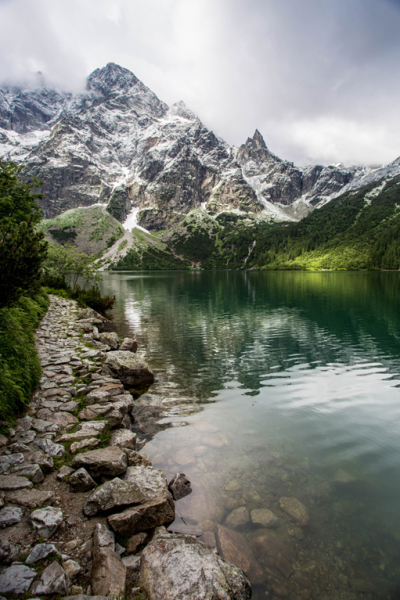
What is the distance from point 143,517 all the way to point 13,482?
2.86 m

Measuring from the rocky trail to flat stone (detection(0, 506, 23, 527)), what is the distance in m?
0.02

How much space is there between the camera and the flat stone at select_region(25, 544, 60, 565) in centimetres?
450

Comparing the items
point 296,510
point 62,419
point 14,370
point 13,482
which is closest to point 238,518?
point 296,510

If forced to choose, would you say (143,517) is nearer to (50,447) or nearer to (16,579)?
(16,579)

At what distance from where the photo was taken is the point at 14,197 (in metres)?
16.3

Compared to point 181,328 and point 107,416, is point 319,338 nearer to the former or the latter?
point 181,328

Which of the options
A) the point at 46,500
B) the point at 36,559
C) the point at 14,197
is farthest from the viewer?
the point at 14,197

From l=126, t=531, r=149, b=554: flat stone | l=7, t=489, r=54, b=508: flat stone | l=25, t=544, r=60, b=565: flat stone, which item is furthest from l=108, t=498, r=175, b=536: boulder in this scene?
l=7, t=489, r=54, b=508: flat stone

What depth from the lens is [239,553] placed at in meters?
6.53

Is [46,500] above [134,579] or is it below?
above

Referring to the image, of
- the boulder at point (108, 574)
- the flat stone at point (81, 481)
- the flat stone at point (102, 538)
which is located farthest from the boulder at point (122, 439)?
the boulder at point (108, 574)

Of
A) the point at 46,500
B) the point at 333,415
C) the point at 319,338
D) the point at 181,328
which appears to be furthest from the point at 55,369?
the point at 319,338

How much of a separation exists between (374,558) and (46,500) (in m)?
7.26

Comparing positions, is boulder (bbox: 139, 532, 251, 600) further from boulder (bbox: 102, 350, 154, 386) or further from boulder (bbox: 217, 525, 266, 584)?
boulder (bbox: 102, 350, 154, 386)
